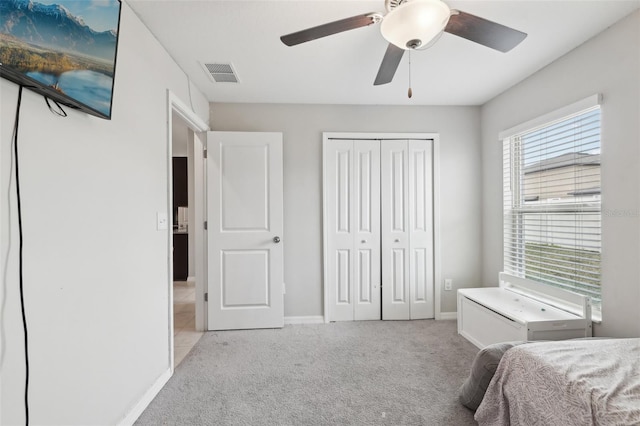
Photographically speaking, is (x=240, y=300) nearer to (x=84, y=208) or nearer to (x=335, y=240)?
(x=335, y=240)

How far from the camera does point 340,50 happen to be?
2006 mm

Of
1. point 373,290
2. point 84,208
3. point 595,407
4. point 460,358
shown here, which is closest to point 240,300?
point 373,290

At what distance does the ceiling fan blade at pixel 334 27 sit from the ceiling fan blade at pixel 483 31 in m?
0.37

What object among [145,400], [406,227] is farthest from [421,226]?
[145,400]

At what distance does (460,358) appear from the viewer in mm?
2262

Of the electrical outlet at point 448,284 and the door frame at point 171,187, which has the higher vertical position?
the door frame at point 171,187

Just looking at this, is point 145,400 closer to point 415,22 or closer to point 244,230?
point 244,230

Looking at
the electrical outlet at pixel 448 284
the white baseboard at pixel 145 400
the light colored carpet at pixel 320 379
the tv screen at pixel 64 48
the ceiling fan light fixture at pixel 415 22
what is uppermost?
the ceiling fan light fixture at pixel 415 22

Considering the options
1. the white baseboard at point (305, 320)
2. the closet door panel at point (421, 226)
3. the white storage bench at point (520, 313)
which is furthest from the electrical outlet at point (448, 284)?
the white baseboard at point (305, 320)

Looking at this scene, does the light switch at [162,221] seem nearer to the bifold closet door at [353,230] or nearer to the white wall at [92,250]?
the white wall at [92,250]

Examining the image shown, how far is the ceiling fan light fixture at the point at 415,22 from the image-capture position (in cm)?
115

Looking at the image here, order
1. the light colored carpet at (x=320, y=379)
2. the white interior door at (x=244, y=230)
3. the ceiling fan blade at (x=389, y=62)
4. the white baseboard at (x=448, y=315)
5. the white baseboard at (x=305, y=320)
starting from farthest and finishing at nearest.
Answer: the white baseboard at (x=448, y=315), the white baseboard at (x=305, y=320), the white interior door at (x=244, y=230), the light colored carpet at (x=320, y=379), the ceiling fan blade at (x=389, y=62)

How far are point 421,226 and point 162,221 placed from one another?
2511mm

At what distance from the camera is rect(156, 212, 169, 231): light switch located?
1.86m
